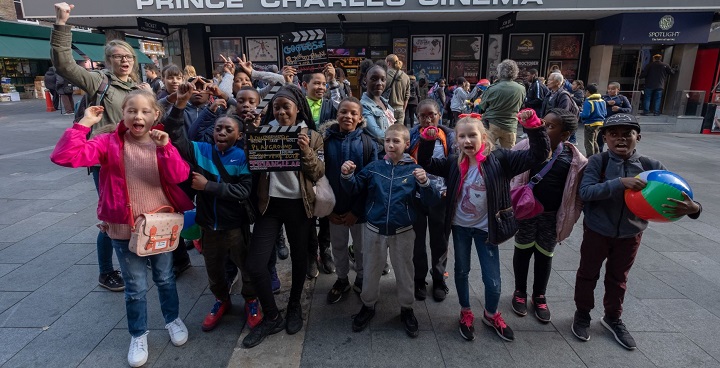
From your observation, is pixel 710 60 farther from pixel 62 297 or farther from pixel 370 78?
pixel 62 297

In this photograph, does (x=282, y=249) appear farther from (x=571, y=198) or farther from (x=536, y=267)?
(x=571, y=198)

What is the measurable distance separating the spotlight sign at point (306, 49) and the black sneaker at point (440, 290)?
3.64 meters

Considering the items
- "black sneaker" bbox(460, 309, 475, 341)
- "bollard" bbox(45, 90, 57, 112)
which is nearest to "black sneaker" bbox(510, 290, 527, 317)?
"black sneaker" bbox(460, 309, 475, 341)

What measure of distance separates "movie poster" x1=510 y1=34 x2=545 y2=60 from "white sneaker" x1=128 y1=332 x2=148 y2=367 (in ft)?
51.1

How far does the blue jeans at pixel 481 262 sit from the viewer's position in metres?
3.14

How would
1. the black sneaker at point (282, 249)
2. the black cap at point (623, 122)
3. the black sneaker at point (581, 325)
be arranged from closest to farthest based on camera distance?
the black cap at point (623, 122)
the black sneaker at point (581, 325)
the black sneaker at point (282, 249)

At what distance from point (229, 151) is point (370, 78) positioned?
1879 millimetres

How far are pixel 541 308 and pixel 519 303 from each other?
18cm

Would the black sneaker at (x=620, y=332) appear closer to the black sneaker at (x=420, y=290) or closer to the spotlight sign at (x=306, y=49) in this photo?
the black sneaker at (x=420, y=290)

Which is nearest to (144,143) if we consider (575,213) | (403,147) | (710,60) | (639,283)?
(403,147)

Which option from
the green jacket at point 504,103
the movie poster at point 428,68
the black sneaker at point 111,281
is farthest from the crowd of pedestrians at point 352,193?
the movie poster at point 428,68

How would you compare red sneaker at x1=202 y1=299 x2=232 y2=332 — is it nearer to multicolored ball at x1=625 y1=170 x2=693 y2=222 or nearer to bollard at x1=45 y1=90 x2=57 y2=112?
multicolored ball at x1=625 y1=170 x2=693 y2=222

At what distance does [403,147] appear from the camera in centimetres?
312

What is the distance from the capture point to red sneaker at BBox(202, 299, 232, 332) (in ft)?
10.8
